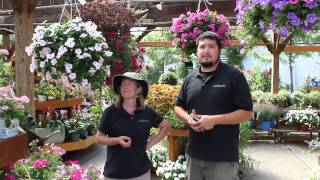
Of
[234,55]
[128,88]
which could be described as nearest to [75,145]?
[128,88]

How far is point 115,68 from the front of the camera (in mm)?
3201

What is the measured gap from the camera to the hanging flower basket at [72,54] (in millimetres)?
2836

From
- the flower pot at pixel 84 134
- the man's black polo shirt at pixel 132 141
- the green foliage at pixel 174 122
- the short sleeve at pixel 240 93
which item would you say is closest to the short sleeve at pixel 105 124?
the man's black polo shirt at pixel 132 141

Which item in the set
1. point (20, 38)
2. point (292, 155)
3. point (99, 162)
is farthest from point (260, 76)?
point (20, 38)

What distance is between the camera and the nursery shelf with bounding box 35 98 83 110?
7.06 m

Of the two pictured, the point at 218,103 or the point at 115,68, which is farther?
the point at 115,68

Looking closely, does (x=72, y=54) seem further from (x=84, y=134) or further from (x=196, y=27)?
(x=84, y=134)

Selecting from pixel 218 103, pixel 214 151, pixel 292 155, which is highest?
pixel 218 103

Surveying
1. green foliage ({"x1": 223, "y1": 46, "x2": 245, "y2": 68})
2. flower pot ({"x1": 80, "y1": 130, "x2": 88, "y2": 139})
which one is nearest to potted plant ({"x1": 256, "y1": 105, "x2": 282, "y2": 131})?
flower pot ({"x1": 80, "y1": 130, "x2": 88, "y2": 139})

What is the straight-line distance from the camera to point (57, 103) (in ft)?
24.2

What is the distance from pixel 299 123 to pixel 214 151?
6914 millimetres

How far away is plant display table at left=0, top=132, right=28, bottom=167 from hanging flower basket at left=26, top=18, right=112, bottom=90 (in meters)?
0.78

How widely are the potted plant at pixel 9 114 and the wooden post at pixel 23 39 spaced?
2.31m

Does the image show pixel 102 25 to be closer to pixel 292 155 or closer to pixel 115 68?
pixel 115 68
